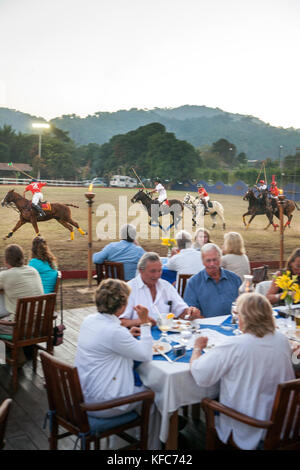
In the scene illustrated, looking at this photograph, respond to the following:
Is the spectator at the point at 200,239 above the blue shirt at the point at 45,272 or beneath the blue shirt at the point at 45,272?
above

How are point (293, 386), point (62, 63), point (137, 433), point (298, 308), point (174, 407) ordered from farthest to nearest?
point (62, 63)
point (298, 308)
point (137, 433)
point (174, 407)
point (293, 386)

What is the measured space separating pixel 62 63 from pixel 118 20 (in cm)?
197

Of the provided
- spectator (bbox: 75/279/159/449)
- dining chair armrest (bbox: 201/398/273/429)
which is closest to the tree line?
spectator (bbox: 75/279/159/449)

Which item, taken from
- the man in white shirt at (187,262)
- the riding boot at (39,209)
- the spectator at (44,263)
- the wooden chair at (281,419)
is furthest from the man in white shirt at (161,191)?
the wooden chair at (281,419)

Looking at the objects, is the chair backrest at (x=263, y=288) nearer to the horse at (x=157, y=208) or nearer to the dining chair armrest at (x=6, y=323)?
the dining chair armrest at (x=6, y=323)

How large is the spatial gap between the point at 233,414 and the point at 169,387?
0.35 metres

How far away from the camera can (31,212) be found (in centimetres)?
1079

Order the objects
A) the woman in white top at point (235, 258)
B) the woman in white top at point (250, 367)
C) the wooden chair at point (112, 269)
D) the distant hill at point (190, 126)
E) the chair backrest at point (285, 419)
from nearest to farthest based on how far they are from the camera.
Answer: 1. the chair backrest at point (285, 419)
2. the woman in white top at point (250, 367)
3. the woman in white top at point (235, 258)
4. the wooden chair at point (112, 269)
5. the distant hill at point (190, 126)

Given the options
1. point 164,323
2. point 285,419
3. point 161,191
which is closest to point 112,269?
point 164,323

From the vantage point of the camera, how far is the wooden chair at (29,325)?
364cm

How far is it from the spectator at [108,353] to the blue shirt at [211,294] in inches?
45.5
